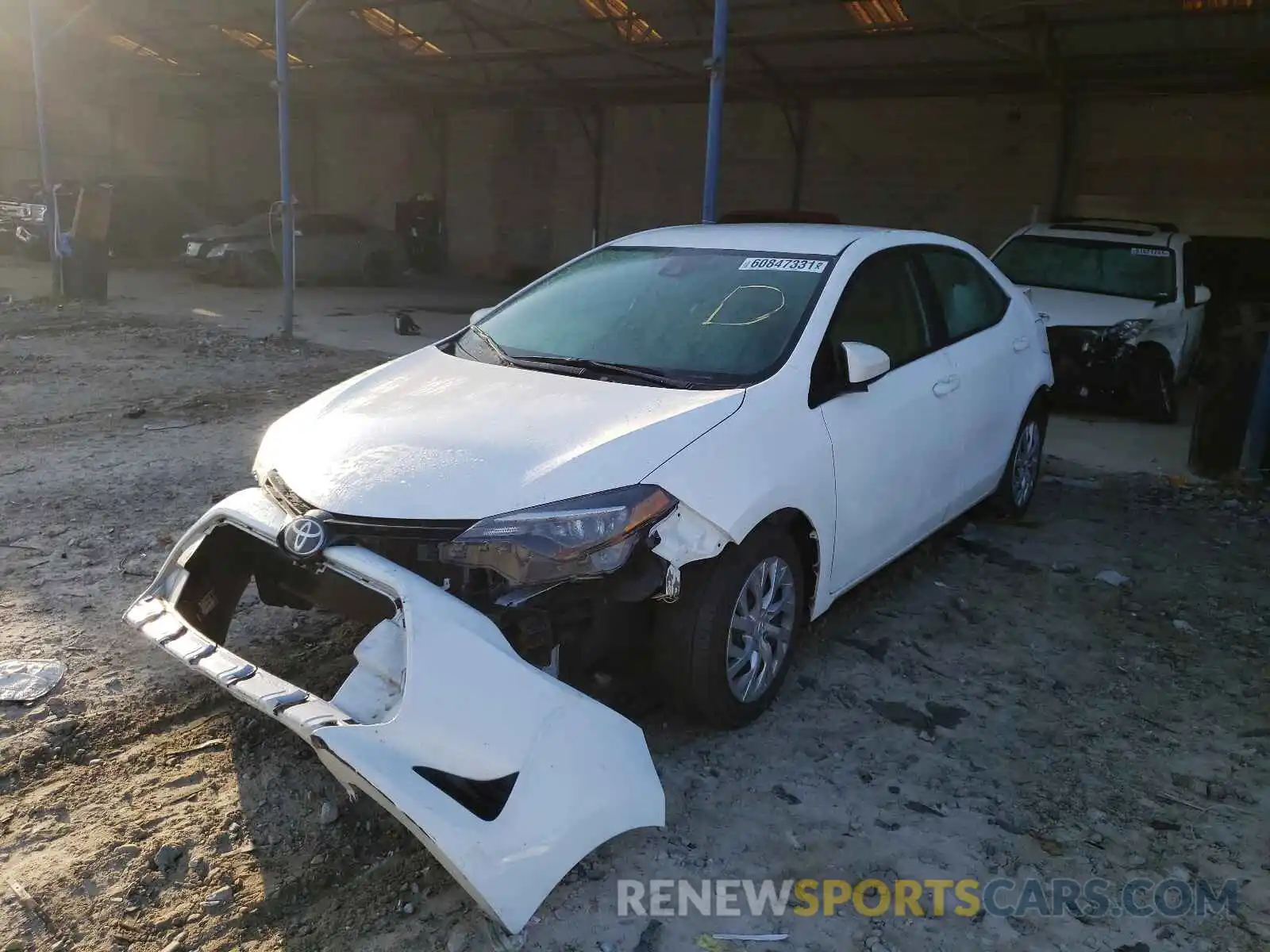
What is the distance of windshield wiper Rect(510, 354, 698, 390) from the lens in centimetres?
332

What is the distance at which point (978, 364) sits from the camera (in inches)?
179

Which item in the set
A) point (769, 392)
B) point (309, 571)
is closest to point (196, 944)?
point (309, 571)

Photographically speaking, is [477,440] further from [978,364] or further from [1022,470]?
[1022,470]

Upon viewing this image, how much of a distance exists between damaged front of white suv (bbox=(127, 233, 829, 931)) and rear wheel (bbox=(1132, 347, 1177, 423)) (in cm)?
544

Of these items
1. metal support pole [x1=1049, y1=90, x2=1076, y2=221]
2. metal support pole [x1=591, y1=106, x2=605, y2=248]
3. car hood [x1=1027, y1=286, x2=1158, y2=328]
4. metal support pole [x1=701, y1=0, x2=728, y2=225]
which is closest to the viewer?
metal support pole [x1=701, y1=0, x2=728, y2=225]

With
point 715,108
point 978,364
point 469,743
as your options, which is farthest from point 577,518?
point 715,108

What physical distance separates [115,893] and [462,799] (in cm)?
97

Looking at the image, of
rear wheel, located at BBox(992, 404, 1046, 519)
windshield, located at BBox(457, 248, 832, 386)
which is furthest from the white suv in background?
windshield, located at BBox(457, 248, 832, 386)

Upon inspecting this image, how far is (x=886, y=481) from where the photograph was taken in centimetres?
375

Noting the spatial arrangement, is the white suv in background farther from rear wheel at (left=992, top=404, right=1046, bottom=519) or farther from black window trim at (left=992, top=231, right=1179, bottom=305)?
rear wheel at (left=992, top=404, right=1046, bottom=519)

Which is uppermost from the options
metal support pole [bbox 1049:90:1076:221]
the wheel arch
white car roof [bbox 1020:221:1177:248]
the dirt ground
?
metal support pole [bbox 1049:90:1076:221]

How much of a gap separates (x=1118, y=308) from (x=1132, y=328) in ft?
0.90

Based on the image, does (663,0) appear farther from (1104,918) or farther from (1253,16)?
(1104,918)

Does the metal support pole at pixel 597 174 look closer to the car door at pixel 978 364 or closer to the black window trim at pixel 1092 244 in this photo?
the black window trim at pixel 1092 244
